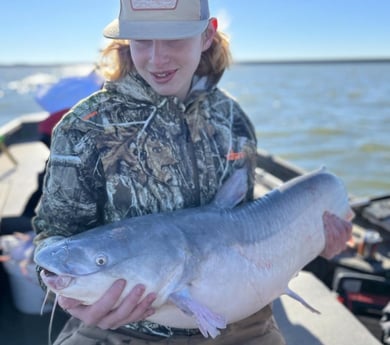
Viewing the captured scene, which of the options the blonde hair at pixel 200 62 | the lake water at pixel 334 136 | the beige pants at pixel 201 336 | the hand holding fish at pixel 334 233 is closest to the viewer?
the beige pants at pixel 201 336

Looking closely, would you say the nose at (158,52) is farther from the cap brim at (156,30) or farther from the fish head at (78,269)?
the fish head at (78,269)

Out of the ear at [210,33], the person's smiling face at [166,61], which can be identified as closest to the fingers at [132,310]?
the person's smiling face at [166,61]

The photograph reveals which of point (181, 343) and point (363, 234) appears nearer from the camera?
point (181, 343)

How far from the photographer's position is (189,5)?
7.00 feet

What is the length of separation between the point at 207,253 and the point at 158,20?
1.03 metres

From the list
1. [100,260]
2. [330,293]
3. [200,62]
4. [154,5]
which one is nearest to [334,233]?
[330,293]

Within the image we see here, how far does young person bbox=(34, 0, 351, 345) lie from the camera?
2.13 metres

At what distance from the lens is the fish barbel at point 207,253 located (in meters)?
1.72

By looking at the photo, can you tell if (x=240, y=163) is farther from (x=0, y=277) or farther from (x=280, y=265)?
(x=0, y=277)

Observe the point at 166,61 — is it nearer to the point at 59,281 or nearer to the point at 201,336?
the point at 59,281

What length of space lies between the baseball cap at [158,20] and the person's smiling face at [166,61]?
7cm

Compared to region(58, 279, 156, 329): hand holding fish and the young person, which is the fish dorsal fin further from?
region(58, 279, 156, 329): hand holding fish

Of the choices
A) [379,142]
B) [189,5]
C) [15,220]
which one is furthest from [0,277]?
[379,142]

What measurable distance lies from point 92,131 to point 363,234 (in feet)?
10.3
